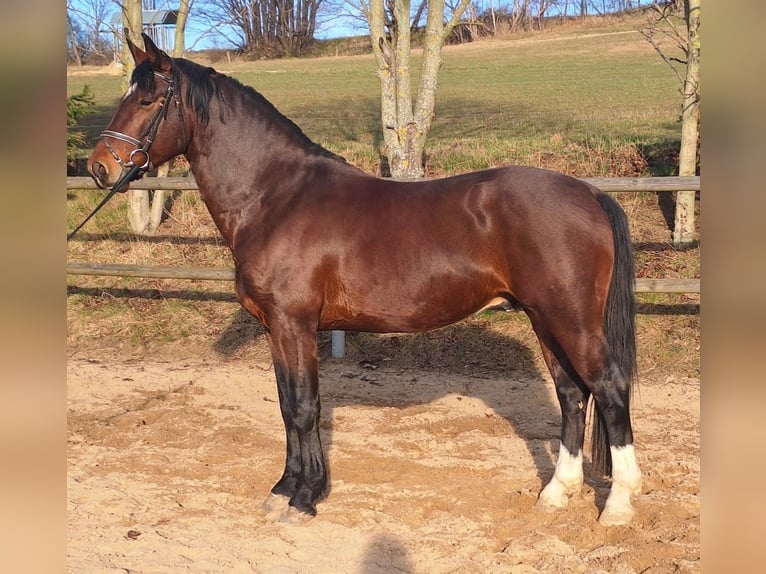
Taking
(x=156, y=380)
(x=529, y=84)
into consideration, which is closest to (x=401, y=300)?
(x=156, y=380)

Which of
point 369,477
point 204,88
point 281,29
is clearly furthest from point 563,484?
point 281,29

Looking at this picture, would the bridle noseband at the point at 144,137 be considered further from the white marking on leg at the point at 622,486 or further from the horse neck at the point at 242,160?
the white marking on leg at the point at 622,486

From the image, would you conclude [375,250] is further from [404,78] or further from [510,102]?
[510,102]

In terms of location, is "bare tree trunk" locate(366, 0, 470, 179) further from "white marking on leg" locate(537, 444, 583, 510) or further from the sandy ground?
"white marking on leg" locate(537, 444, 583, 510)

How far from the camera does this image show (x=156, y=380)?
20.1 ft

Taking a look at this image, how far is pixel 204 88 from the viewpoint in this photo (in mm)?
3781

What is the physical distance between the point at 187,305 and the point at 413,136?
290 cm

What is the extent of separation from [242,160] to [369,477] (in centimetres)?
189

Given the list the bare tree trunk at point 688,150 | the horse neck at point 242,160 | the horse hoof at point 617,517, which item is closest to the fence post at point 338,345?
the horse neck at point 242,160

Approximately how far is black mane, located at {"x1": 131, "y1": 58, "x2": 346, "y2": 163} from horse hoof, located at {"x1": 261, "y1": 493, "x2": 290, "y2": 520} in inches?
71.7

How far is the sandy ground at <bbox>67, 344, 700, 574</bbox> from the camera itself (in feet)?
10.6

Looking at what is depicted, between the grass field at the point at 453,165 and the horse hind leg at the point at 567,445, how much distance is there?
2.64 metres

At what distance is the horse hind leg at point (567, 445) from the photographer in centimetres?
372

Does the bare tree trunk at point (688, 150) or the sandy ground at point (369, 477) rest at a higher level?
the bare tree trunk at point (688, 150)
